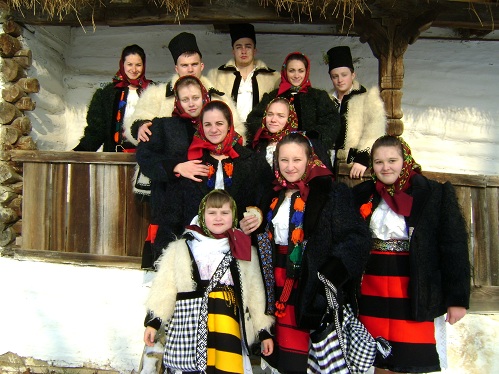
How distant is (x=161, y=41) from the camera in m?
5.30

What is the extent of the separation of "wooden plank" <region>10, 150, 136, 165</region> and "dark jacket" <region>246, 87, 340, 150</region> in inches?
39.7

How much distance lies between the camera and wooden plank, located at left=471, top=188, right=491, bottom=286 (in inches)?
139

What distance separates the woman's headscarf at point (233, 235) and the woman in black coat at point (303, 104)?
0.93m

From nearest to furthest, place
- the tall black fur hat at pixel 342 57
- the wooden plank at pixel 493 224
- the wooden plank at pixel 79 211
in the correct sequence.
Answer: the wooden plank at pixel 493 224 → the tall black fur hat at pixel 342 57 → the wooden plank at pixel 79 211

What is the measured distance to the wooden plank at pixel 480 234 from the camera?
→ 11.6ft

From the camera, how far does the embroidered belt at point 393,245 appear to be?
2600mm

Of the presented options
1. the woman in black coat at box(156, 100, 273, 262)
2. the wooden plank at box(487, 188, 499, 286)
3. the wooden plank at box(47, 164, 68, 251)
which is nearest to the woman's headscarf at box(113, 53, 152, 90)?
the wooden plank at box(47, 164, 68, 251)

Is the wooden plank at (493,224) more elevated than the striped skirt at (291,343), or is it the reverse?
the wooden plank at (493,224)

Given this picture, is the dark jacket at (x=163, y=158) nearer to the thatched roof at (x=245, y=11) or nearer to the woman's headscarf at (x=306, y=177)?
the woman's headscarf at (x=306, y=177)

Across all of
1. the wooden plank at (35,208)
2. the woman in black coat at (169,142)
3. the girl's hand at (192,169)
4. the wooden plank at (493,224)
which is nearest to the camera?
the girl's hand at (192,169)

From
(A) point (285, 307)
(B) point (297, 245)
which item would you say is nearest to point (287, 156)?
(B) point (297, 245)

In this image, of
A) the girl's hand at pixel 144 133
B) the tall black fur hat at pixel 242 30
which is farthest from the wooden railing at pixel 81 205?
the tall black fur hat at pixel 242 30

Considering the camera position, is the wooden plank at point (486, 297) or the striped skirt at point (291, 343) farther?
the wooden plank at point (486, 297)

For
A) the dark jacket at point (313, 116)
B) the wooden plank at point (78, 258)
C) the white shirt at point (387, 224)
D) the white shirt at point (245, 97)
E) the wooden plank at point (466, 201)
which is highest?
the white shirt at point (245, 97)
